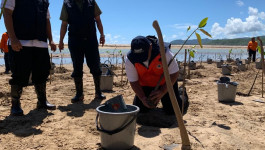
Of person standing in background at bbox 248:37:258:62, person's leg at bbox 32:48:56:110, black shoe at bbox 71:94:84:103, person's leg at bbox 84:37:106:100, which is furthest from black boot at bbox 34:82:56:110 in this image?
person standing in background at bbox 248:37:258:62

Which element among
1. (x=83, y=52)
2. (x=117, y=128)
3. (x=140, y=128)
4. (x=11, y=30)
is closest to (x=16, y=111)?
(x=11, y=30)

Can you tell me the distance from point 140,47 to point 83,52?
5.08 feet

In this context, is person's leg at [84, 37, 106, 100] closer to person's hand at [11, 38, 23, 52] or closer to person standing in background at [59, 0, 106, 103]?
person standing in background at [59, 0, 106, 103]

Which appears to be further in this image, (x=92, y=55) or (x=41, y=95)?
(x=92, y=55)

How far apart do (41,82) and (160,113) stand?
174cm

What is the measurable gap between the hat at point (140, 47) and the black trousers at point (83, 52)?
4.25ft

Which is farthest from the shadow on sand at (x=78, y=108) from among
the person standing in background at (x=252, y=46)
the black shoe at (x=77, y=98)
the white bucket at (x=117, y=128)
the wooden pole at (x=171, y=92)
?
the person standing in background at (x=252, y=46)

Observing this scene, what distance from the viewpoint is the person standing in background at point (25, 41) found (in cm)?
295

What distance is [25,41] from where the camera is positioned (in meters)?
3.12

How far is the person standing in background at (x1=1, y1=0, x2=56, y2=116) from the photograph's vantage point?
9.68ft

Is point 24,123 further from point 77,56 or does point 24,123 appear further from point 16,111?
point 77,56

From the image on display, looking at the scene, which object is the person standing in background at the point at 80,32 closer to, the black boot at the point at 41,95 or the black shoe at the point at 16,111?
the black boot at the point at 41,95

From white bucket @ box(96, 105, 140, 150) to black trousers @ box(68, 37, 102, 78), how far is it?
2002mm

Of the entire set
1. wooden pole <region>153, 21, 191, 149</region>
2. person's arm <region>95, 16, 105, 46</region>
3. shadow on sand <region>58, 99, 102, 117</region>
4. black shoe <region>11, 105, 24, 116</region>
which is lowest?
shadow on sand <region>58, 99, 102, 117</region>
